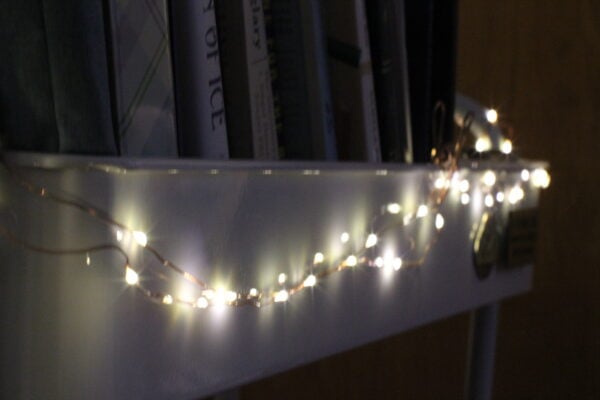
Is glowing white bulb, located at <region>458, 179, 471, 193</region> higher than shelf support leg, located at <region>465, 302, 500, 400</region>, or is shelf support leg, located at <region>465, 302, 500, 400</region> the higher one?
glowing white bulb, located at <region>458, 179, 471, 193</region>

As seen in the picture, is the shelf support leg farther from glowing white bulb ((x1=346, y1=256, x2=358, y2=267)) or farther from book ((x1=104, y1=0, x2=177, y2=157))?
book ((x1=104, y1=0, x2=177, y2=157))

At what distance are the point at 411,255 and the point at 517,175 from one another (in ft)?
0.71

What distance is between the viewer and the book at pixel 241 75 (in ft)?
1.80

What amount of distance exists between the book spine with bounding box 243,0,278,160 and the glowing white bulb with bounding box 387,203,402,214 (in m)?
0.11

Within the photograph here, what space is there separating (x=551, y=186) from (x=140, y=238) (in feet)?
3.52

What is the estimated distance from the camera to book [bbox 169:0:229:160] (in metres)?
0.50

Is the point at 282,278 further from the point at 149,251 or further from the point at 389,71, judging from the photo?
the point at 389,71

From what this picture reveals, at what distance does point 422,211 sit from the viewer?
2.07ft

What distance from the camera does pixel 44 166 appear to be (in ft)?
1.23

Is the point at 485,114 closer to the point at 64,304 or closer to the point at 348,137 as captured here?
the point at 348,137

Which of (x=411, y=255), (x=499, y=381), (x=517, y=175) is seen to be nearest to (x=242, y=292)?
(x=411, y=255)

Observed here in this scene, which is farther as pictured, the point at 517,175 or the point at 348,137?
the point at 517,175

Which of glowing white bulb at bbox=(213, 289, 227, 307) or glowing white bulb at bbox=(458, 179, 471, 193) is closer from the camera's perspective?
glowing white bulb at bbox=(213, 289, 227, 307)

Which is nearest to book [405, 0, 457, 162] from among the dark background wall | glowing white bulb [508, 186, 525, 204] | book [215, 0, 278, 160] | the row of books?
the row of books
